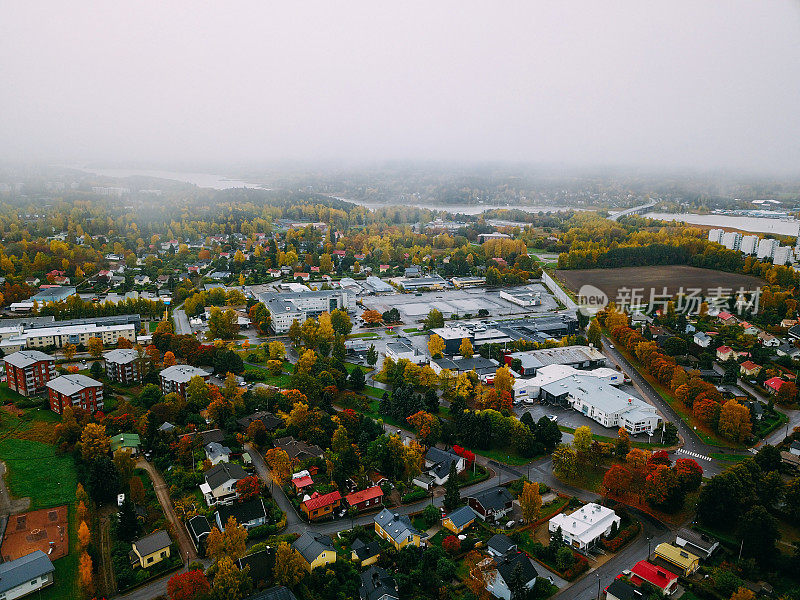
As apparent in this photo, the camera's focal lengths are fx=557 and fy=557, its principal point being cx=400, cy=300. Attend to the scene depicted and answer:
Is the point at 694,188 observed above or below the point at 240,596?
above

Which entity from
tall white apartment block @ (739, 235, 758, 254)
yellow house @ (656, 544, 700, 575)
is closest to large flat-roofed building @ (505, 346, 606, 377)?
yellow house @ (656, 544, 700, 575)

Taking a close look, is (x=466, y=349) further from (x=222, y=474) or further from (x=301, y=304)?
(x=222, y=474)

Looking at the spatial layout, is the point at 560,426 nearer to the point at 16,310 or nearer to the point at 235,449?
the point at 235,449

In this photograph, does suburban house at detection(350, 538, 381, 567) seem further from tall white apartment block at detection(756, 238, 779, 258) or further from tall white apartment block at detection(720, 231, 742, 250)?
tall white apartment block at detection(720, 231, 742, 250)

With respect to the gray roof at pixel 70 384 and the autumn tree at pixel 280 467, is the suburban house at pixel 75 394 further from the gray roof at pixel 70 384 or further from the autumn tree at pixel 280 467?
the autumn tree at pixel 280 467

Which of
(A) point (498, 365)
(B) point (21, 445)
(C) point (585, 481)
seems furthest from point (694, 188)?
(B) point (21, 445)
